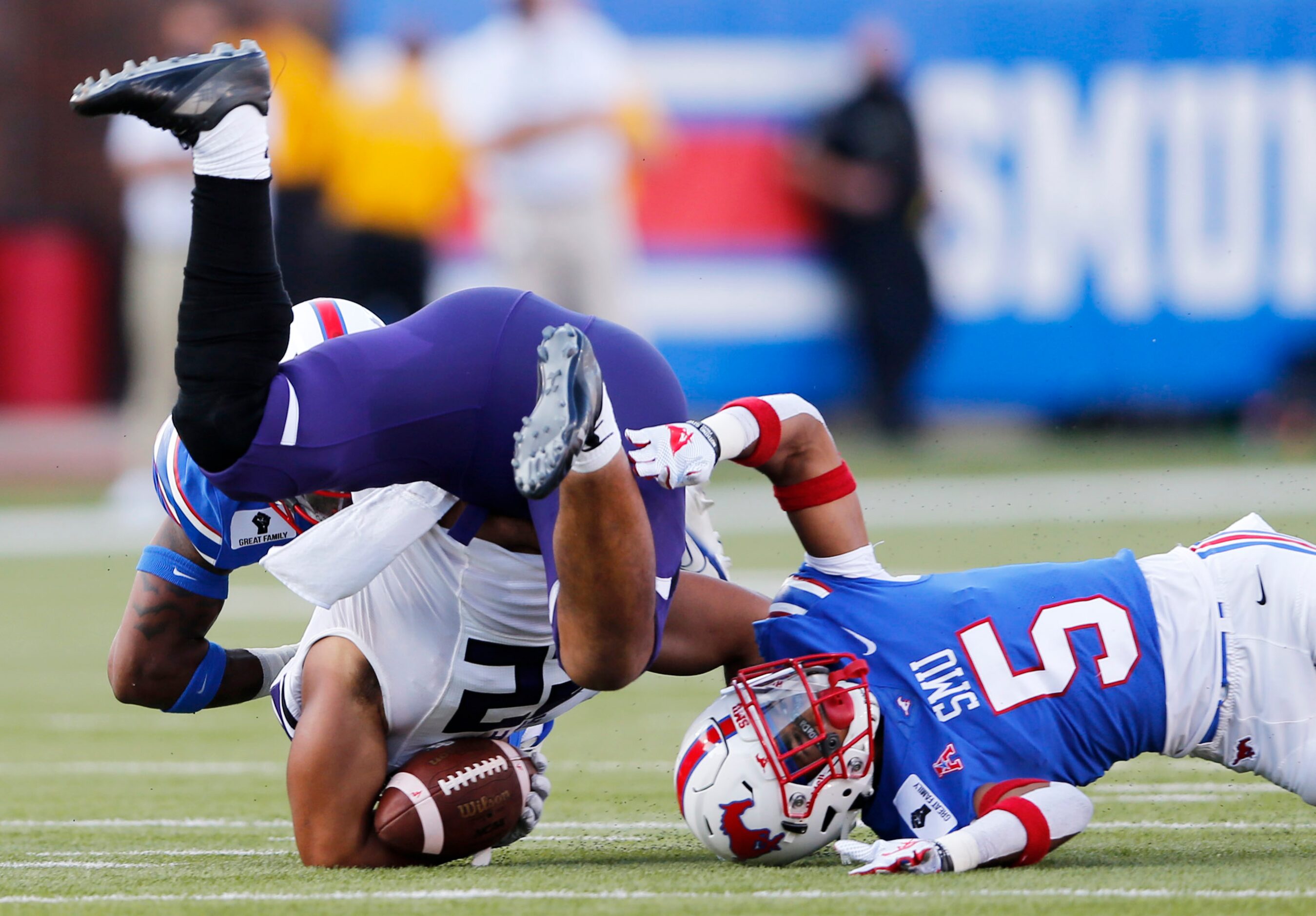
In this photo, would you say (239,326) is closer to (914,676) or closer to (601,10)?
(914,676)

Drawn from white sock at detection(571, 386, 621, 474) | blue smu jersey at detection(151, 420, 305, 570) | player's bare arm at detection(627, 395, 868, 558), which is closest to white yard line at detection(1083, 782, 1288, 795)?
player's bare arm at detection(627, 395, 868, 558)

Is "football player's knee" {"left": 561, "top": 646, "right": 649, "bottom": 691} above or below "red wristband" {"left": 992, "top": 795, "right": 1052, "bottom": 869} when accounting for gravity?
above

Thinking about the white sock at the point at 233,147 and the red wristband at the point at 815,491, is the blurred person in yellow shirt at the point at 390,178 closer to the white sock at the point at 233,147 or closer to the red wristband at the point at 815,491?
the red wristband at the point at 815,491

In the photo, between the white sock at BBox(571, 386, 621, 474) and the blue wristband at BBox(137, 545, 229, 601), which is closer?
the white sock at BBox(571, 386, 621, 474)

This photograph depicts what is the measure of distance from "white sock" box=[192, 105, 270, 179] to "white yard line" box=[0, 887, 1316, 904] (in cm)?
126

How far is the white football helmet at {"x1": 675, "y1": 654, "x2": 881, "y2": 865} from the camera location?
338 centimetres

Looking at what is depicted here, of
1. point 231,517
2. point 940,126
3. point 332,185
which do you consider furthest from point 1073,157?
point 231,517

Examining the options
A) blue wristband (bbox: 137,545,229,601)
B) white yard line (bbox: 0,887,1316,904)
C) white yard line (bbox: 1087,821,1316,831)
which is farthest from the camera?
blue wristband (bbox: 137,545,229,601)

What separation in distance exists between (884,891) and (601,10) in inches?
393

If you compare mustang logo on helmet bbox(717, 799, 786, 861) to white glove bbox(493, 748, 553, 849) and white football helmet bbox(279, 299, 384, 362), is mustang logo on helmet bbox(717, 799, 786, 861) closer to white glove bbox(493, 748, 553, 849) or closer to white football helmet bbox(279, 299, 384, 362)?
white glove bbox(493, 748, 553, 849)

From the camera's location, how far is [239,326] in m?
3.40

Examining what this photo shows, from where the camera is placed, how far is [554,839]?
13.1 feet

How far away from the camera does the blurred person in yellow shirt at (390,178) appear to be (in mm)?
11609

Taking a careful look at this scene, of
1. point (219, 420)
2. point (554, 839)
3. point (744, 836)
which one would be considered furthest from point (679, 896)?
point (219, 420)
